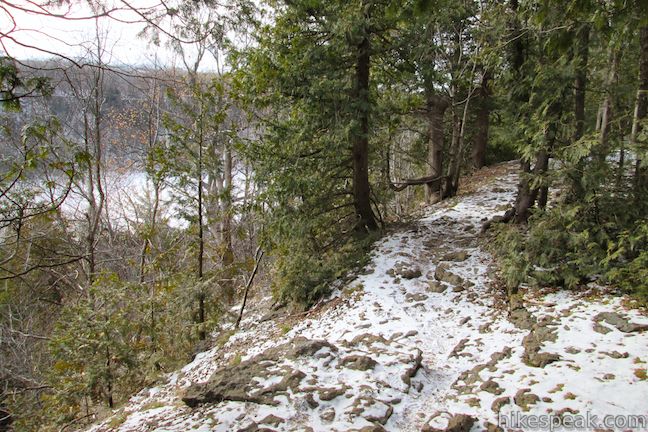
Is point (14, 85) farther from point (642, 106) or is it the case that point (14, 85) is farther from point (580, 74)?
point (642, 106)

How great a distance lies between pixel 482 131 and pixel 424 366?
9.94 meters

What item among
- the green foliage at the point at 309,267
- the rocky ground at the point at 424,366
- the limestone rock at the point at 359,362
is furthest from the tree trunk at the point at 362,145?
the limestone rock at the point at 359,362

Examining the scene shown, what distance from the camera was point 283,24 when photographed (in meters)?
6.30

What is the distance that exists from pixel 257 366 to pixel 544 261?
402cm

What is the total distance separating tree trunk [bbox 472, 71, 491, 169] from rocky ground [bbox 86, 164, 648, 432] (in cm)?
577

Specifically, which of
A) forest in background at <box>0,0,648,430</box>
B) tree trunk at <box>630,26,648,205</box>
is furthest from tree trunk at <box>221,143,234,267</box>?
tree trunk at <box>630,26,648,205</box>

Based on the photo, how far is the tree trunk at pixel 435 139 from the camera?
995cm

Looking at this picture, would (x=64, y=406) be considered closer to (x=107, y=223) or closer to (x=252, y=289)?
(x=252, y=289)

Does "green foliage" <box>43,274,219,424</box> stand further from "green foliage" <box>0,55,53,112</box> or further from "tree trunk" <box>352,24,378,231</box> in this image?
"green foliage" <box>0,55,53,112</box>

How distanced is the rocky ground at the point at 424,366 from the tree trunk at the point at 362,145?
1.92 m

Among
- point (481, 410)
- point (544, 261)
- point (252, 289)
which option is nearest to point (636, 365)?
point (481, 410)

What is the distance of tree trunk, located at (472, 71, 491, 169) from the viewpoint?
32.9 feet

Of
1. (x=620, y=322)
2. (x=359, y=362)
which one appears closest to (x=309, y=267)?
(x=359, y=362)

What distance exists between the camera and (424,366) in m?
4.12
